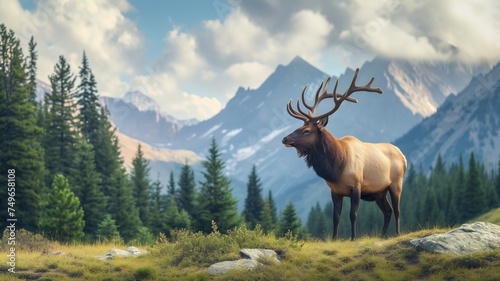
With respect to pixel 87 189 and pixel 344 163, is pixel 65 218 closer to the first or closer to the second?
pixel 87 189

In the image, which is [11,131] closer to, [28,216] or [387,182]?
[28,216]

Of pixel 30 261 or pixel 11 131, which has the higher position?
pixel 11 131

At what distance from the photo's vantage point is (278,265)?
11.3 meters

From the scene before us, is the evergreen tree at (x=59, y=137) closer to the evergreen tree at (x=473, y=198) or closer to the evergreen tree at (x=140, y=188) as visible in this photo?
the evergreen tree at (x=140, y=188)

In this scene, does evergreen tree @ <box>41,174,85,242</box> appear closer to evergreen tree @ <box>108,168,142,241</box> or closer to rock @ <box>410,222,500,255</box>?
evergreen tree @ <box>108,168,142,241</box>

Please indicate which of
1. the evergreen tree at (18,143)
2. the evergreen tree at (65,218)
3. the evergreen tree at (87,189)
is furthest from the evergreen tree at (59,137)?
the evergreen tree at (65,218)

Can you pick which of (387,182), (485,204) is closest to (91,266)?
(387,182)

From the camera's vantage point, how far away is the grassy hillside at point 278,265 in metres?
10.4

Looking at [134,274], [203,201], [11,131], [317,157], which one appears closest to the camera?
[134,274]

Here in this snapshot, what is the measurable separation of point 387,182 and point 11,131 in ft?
94.8

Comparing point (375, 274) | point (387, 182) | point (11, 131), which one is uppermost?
point (11, 131)

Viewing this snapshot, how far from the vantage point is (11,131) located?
33750mm

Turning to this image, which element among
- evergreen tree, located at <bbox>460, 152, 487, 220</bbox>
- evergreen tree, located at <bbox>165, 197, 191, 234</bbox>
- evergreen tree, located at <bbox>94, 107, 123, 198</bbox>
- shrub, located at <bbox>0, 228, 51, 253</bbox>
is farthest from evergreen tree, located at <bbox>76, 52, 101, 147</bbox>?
evergreen tree, located at <bbox>460, 152, 487, 220</bbox>

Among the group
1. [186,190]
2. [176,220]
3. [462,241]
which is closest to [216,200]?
[176,220]
